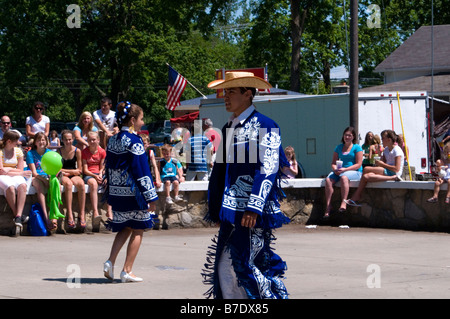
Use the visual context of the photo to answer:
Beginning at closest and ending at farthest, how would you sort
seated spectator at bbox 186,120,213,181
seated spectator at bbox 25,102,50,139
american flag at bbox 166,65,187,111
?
seated spectator at bbox 25,102,50,139
seated spectator at bbox 186,120,213,181
american flag at bbox 166,65,187,111

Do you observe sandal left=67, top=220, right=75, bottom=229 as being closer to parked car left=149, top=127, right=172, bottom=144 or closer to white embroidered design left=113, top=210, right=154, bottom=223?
white embroidered design left=113, top=210, right=154, bottom=223

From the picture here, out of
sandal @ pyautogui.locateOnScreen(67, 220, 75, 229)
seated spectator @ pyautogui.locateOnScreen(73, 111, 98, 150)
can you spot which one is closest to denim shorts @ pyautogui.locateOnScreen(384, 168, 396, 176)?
seated spectator @ pyautogui.locateOnScreen(73, 111, 98, 150)

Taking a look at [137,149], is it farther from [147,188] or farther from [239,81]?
[239,81]

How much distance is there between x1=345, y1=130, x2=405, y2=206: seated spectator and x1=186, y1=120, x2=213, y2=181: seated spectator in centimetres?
303

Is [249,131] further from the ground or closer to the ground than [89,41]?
closer to the ground

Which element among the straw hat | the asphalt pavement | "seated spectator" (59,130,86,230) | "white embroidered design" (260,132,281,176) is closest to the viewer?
"white embroidered design" (260,132,281,176)

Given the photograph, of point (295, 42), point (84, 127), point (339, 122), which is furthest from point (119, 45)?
point (84, 127)

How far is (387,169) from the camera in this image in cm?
1400

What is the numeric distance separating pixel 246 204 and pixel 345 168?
837cm

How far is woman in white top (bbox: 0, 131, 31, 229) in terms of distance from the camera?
12.1 meters

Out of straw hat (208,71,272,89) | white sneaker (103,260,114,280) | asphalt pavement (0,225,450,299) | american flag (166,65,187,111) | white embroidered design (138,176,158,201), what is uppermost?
american flag (166,65,187,111)

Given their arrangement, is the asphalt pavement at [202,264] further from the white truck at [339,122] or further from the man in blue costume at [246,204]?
the white truck at [339,122]

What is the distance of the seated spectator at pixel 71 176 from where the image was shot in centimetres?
1251
